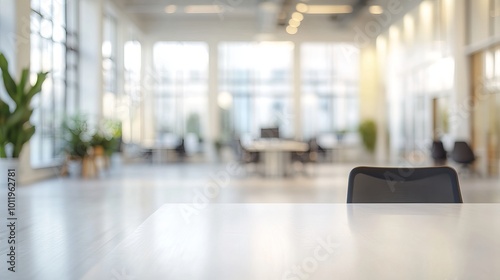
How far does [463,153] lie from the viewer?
10.1m

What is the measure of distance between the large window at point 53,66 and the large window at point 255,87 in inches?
260

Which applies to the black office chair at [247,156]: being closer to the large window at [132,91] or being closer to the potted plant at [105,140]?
the potted plant at [105,140]

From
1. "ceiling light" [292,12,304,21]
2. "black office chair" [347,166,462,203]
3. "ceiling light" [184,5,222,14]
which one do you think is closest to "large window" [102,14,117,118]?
"ceiling light" [184,5,222,14]

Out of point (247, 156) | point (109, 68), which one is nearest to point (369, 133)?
point (247, 156)

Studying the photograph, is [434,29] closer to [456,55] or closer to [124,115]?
[456,55]

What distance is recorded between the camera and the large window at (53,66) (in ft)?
32.1

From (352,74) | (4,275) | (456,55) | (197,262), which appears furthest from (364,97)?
(197,262)

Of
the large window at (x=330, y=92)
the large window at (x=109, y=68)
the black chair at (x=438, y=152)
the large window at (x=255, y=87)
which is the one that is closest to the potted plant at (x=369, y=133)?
the large window at (x=330, y=92)

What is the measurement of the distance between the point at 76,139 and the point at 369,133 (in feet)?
33.4

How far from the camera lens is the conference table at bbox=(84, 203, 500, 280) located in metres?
0.89

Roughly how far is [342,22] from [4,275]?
15.3 meters

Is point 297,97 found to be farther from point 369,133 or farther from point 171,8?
point 171,8

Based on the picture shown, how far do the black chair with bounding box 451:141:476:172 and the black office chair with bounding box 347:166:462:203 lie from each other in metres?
8.86

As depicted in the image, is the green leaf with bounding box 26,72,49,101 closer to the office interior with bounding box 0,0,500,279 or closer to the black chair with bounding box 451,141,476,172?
the office interior with bounding box 0,0,500,279
